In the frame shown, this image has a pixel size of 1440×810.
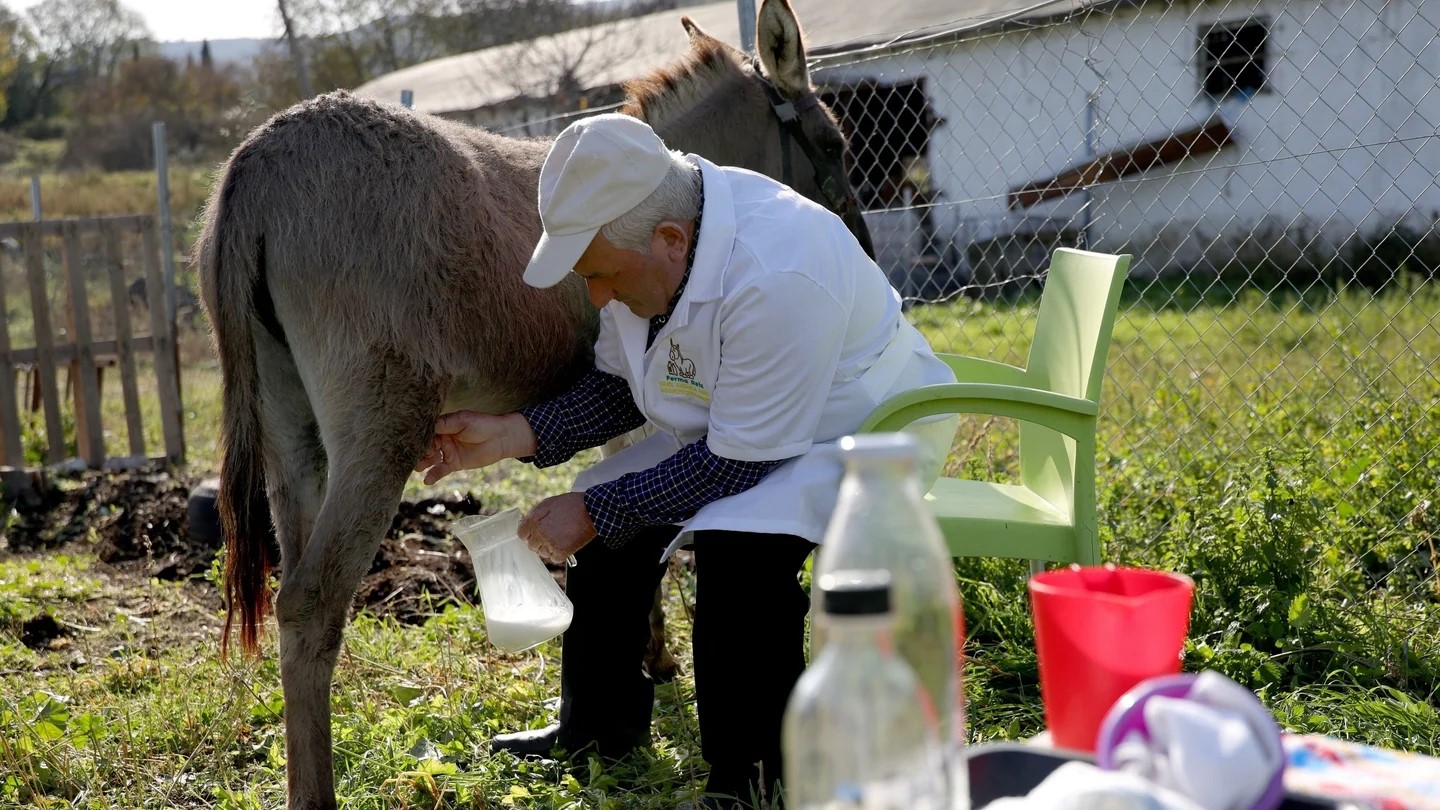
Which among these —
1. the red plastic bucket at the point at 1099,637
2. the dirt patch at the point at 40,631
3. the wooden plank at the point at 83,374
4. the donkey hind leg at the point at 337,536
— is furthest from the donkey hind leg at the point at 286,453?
the wooden plank at the point at 83,374

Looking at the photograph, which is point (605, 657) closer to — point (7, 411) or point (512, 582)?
point (512, 582)

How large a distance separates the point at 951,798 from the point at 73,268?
23.7 ft

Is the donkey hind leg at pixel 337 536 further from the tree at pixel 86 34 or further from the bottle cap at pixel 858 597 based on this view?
the tree at pixel 86 34

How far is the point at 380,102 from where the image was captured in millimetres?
2986

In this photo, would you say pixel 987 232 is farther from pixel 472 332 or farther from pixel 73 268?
pixel 472 332

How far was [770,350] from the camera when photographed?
243 centimetres

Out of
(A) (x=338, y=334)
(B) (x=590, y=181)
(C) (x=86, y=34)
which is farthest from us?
(C) (x=86, y=34)

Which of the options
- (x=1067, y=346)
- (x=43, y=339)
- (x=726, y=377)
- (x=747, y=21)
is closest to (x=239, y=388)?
(x=726, y=377)

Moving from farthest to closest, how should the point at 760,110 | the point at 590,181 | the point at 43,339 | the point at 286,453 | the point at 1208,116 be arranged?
the point at 1208,116
the point at 43,339
the point at 760,110
the point at 286,453
the point at 590,181

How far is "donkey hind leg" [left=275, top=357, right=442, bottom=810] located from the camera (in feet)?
8.79

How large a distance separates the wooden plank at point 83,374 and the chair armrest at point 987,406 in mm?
6015

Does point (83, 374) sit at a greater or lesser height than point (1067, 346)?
lesser

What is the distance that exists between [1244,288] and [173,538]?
7.82 meters

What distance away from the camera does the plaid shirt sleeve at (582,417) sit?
9.63 ft
